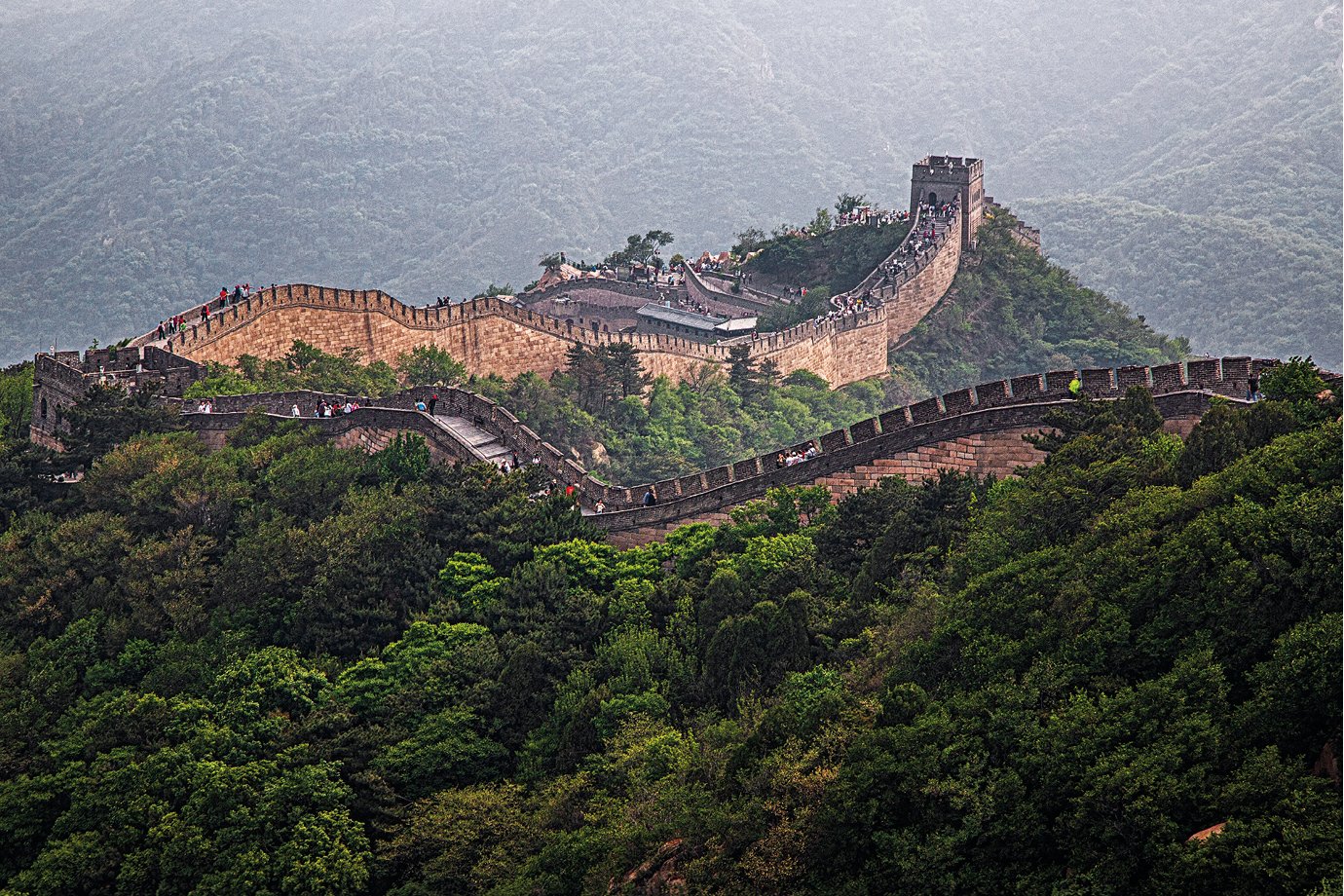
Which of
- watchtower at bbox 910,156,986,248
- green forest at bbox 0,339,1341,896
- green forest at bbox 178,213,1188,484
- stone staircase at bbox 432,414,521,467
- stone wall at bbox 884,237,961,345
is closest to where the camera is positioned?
green forest at bbox 0,339,1341,896

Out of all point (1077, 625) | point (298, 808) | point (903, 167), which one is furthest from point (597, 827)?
point (903, 167)

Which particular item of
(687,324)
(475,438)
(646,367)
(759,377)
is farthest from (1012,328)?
(475,438)

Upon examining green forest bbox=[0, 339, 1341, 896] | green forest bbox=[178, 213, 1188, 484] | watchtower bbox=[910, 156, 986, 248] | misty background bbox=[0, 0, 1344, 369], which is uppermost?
misty background bbox=[0, 0, 1344, 369]

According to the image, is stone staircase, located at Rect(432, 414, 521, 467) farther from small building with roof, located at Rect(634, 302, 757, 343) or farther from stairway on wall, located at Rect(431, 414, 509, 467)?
small building with roof, located at Rect(634, 302, 757, 343)

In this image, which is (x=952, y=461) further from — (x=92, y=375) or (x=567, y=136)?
(x=567, y=136)

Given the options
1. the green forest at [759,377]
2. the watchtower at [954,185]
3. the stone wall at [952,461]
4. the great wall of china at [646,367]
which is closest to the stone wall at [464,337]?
the great wall of china at [646,367]

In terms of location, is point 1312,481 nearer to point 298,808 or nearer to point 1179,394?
point 1179,394

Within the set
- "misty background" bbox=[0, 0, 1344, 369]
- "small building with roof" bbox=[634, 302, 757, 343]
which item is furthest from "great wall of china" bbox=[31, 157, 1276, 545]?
"misty background" bbox=[0, 0, 1344, 369]
